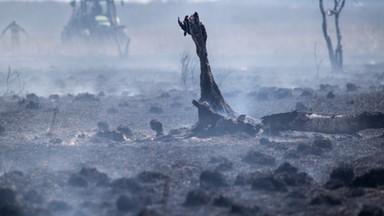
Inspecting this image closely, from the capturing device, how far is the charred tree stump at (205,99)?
1287cm

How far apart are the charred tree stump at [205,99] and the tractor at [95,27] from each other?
864 inches

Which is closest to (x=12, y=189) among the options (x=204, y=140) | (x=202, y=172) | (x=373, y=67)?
(x=202, y=172)

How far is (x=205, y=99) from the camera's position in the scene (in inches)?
527

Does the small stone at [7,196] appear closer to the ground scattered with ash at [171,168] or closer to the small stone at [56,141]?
the ground scattered with ash at [171,168]

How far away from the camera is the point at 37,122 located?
14.6 meters

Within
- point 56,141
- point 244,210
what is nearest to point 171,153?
point 56,141

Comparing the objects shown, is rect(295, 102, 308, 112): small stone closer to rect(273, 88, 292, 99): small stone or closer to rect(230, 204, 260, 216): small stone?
rect(273, 88, 292, 99): small stone

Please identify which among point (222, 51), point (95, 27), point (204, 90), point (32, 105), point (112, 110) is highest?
point (95, 27)

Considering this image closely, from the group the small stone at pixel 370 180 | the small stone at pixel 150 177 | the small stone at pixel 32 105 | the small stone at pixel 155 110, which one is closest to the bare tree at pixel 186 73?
the small stone at pixel 155 110

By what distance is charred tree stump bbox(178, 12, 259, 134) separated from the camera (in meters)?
12.9

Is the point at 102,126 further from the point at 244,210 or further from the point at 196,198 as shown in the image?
the point at 244,210

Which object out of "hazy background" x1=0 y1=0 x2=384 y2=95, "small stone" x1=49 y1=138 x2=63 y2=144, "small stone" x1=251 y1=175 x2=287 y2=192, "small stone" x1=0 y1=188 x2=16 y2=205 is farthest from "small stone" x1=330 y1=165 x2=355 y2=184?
"hazy background" x1=0 y1=0 x2=384 y2=95

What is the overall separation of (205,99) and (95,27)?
23.4 metres

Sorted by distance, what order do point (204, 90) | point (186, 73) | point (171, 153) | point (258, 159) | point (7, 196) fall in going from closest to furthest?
point (7, 196), point (258, 159), point (171, 153), point (204, 90), point (186, 73)
